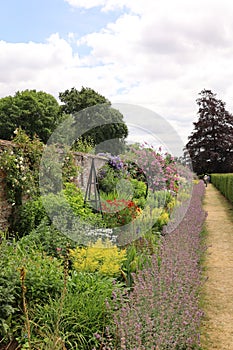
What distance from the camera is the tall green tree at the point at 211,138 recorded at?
37312 millimetres

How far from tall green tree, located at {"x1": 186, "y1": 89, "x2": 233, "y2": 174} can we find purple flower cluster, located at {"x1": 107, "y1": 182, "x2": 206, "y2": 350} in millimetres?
34632

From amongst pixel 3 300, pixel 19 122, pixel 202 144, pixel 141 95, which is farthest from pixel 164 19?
pixel 202 144

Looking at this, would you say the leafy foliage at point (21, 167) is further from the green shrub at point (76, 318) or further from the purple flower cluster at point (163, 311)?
the green shrub at point (76, 318)

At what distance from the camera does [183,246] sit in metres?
4.10

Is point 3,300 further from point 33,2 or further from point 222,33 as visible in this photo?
point 222,33

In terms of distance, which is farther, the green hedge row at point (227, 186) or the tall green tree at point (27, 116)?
the tall green tree at point (27, 116)

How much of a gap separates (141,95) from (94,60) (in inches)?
35.9

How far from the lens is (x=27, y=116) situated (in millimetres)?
28047

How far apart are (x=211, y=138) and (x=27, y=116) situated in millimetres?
20233

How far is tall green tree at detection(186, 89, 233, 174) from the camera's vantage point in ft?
122

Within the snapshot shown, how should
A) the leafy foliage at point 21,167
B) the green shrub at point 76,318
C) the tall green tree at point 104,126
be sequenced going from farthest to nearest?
the tall green tree at point 104,126, the leafy foliage at point 21,167, the green shrub at point 76,318

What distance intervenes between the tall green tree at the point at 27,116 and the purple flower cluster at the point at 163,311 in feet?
82.2

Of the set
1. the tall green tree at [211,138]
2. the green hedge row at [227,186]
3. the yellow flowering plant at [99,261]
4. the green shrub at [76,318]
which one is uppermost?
the tall green tree at [211,138]

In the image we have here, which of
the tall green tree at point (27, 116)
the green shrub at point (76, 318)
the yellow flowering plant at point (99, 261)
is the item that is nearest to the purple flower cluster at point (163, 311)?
the green shrub at point (76, 318)
